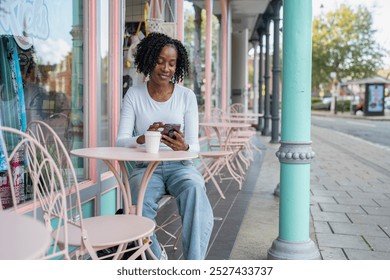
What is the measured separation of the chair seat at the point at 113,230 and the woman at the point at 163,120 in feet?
1.39

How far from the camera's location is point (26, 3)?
266 cm

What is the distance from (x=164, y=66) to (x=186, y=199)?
2.64 feet

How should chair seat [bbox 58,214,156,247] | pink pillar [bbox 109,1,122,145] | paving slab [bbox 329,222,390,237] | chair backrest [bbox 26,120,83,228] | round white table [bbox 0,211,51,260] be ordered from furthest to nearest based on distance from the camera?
paving slab [bbox 329,222,390,237] → pink pillar [bbox 109,1,122,145] → chair seat [bbox 58,214,156,247] → chair backrest [bbox 26,120,83,228] → round white table [bbox 0,211,51,260]

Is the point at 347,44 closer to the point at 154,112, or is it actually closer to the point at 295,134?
the point at 295,134

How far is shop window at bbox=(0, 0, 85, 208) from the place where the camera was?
8.28 ft

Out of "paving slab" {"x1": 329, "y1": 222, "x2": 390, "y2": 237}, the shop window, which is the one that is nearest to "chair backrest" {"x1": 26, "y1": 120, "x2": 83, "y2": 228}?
the shop window

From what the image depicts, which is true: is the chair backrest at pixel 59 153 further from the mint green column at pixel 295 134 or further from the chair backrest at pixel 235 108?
the chair backrest at pixel 235 108

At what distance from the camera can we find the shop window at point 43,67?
252 cm

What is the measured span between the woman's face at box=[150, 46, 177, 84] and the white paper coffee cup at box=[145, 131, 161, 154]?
535 millimetres

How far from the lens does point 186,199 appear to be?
2.55 meters

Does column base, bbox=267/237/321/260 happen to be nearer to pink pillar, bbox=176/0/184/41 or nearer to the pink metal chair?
the pink metal chair

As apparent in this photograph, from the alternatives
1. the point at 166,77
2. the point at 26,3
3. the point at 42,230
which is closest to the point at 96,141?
the point at 166,77

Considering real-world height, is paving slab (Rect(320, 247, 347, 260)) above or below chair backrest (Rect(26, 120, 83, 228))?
below
